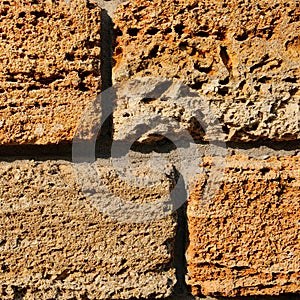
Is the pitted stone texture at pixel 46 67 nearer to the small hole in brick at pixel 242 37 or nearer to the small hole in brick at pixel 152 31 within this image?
the small hole in brick at pixel 152 31

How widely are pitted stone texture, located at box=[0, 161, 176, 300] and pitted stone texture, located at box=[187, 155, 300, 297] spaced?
0.06 meters

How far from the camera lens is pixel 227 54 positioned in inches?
37.2

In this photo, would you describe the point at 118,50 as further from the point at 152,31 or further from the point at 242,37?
the point at 242,37

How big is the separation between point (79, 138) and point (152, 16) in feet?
0.74

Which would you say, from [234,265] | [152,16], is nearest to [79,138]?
[152,16]

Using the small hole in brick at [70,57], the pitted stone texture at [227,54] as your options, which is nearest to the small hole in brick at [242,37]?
the pitted stone texture at [227,54]

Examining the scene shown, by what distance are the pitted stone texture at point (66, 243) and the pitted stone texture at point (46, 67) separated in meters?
0.07

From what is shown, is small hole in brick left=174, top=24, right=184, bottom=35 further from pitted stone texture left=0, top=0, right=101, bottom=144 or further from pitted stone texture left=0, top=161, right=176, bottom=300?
pitted stone texture left=0, top=161, right=176, bottom=300

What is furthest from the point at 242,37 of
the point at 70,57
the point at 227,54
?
the point at 70,57

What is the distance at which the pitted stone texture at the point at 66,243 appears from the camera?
36.2 inches

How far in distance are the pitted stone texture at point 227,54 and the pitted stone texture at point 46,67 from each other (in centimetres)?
5

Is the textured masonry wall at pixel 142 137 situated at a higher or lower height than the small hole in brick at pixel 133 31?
lower

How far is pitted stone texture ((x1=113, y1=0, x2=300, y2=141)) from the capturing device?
36.5 inches

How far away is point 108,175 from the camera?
934 mm
